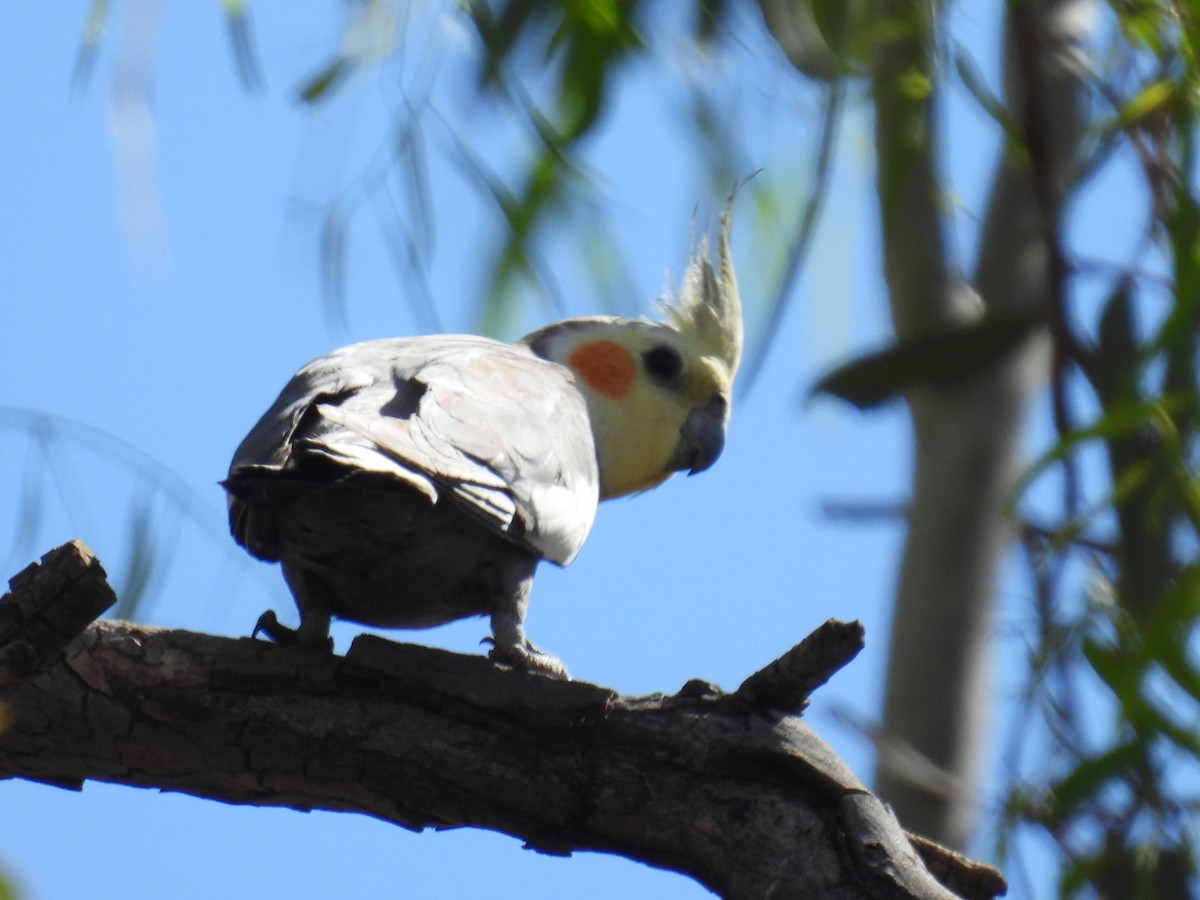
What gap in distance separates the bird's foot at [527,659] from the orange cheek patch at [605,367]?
0.69 m

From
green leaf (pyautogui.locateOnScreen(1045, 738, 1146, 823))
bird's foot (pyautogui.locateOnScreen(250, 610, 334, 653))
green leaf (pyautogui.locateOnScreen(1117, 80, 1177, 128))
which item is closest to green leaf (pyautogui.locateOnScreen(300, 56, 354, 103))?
bird's foot (pyautogui.locateOnScreen(250, 610, 334, 653))

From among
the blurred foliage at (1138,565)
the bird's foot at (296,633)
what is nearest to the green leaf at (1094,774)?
the blurred foliage at (1138,565)

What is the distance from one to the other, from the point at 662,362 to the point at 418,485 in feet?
3.35

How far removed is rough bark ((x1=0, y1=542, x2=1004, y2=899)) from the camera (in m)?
1.70

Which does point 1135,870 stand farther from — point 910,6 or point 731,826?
point 910,6

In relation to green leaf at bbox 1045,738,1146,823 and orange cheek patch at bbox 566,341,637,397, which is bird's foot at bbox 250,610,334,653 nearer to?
orange cheek patch at bbox 566,341,637,397

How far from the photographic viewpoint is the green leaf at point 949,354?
2947 mm

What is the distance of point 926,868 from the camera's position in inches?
64.8

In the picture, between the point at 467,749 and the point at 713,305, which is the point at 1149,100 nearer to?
the point at 713,305

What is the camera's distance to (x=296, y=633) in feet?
6.56

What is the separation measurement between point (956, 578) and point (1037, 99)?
961 millimetres

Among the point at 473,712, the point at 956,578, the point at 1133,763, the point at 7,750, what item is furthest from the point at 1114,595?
the point at 7,750

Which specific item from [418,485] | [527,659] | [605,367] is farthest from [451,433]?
[605,367]

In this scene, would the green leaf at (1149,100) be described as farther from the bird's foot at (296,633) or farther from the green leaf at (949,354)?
the bird's foot at (296,633)
